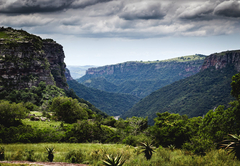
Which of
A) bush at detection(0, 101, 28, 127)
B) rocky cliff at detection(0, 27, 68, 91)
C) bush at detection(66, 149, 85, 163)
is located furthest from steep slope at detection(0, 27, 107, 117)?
bush at detection(66, 149, 85, 163)

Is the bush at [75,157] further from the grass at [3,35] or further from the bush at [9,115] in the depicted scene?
the grass at [3,35]

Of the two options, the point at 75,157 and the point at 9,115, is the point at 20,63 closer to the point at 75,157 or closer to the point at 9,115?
the point at 9,115

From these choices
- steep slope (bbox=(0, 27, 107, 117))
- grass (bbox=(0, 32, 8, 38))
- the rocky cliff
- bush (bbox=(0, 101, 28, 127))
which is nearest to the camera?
bush (bbox=(0, 101, 28, 127))

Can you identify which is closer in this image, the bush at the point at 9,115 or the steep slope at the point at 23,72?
the bush at the point at 9,115

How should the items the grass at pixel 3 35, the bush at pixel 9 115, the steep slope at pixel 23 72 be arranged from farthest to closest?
the grass at pixel 3 35 < the steep slope at pixel 23 72 < the bush at pixel 9 115

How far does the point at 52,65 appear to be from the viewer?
191 meters

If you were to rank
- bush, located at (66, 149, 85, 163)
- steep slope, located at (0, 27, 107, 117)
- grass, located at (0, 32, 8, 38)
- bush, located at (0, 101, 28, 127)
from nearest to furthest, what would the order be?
bush, located at (66, 149, 85, 163), bush, located at (0, 101, 28, 127), steep slope, located at (0, 27, 107, 117), grass, located at (0, 32, 8, 38)

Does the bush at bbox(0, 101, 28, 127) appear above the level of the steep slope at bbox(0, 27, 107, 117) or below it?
below

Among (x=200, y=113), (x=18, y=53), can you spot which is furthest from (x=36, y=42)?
(x=200, y=113)

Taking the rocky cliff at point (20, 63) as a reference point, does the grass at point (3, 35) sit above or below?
above

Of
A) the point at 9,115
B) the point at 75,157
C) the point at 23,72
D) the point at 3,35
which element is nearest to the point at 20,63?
the point at 23,72

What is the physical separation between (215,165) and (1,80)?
116189 millimetres

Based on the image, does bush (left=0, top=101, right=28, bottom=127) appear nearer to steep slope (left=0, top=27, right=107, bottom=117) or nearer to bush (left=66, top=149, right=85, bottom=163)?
bush (left=66, top=149, right=85, bottom=163)

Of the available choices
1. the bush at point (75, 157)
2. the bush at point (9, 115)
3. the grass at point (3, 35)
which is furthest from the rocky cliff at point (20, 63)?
the bush at point (75, 157)
